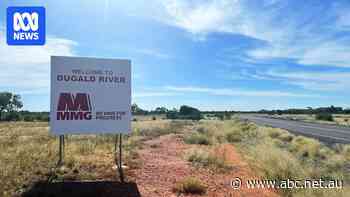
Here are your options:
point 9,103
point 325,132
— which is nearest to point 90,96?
point 325,132

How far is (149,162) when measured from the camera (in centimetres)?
1270

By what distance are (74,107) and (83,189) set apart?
10.1ft

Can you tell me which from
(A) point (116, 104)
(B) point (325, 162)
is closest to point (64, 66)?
(A) point (116, 104)

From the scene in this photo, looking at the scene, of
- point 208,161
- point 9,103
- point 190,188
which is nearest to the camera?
point 190,188

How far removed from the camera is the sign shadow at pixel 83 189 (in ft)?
26.2

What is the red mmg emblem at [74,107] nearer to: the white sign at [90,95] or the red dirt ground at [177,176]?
the white sign at [90,95]

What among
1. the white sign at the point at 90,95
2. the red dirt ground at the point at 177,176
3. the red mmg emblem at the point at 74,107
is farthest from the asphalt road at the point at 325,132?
the red mmg emblem at the point at 74,107

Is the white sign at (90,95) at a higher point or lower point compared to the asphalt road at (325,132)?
higher

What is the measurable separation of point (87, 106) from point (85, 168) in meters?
2.10

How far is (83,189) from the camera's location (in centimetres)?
844

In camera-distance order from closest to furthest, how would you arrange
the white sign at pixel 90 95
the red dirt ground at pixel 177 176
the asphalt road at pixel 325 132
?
the red dirt ground at pixel 177 176 → the white sign at pixel 90 95 → the asphalt road at pixel 325 132

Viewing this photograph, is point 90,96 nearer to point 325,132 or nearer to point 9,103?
point 325,132

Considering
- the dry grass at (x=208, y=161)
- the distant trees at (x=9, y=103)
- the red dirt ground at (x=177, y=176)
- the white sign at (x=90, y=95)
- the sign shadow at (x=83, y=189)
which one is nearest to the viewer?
the sign shadow at (x=83, y=189)

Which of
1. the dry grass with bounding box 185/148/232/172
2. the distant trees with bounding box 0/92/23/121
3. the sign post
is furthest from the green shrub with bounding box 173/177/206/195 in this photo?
the distant trees with bounding box 0/92/23/121
